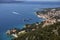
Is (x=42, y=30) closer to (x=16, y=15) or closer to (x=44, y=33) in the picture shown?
(x=44, y=33)

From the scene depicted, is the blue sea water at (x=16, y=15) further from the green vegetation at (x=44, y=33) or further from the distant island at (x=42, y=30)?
the green vegetation at (x=44, y=33)

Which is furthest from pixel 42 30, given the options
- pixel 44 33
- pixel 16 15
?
pixel 16 15

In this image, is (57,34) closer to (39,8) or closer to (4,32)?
(39,8)

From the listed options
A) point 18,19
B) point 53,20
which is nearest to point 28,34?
point 18,19

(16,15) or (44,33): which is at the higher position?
(16,15)

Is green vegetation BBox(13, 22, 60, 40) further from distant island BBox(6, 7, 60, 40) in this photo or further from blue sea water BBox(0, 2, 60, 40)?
blue sea water BBox(0, 2, 60, 40)

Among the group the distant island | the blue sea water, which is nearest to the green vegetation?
the distant island
